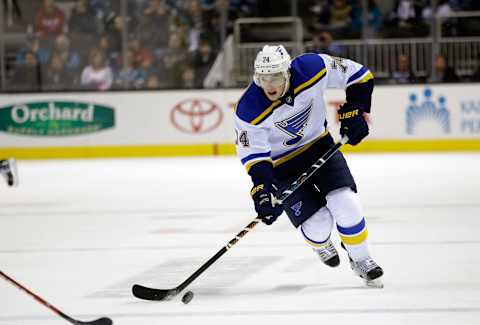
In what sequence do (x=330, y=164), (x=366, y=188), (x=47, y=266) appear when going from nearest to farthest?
1. (x=330, y=164)
2. (x=47, y=266)
3. (x=366, y=188)

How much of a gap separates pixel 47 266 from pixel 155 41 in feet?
21.3

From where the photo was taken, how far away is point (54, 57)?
35.6 ft

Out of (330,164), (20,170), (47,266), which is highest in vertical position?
(330,164)

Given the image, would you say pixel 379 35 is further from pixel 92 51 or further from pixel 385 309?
pixel 385 309

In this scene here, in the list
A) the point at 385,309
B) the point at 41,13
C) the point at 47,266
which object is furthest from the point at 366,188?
the point at 41,13

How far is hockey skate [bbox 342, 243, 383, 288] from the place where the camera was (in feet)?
12.5

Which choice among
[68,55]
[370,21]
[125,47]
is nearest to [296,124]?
[125,47]

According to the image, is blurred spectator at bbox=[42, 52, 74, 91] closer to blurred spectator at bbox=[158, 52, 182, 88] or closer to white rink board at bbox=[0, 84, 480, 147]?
white rink board at bbox=[0, 84, 480, 147]

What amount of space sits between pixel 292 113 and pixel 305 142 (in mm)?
249

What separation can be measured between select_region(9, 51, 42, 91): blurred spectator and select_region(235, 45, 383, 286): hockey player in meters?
7.11

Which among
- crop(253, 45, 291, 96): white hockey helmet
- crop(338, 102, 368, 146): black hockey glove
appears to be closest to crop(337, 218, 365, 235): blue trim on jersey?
crop(338, 102, 368, 146): black hockey glove

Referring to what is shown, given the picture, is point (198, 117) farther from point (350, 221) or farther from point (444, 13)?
point (350, 221)

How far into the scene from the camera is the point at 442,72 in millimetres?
10648

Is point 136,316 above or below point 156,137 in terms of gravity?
above
